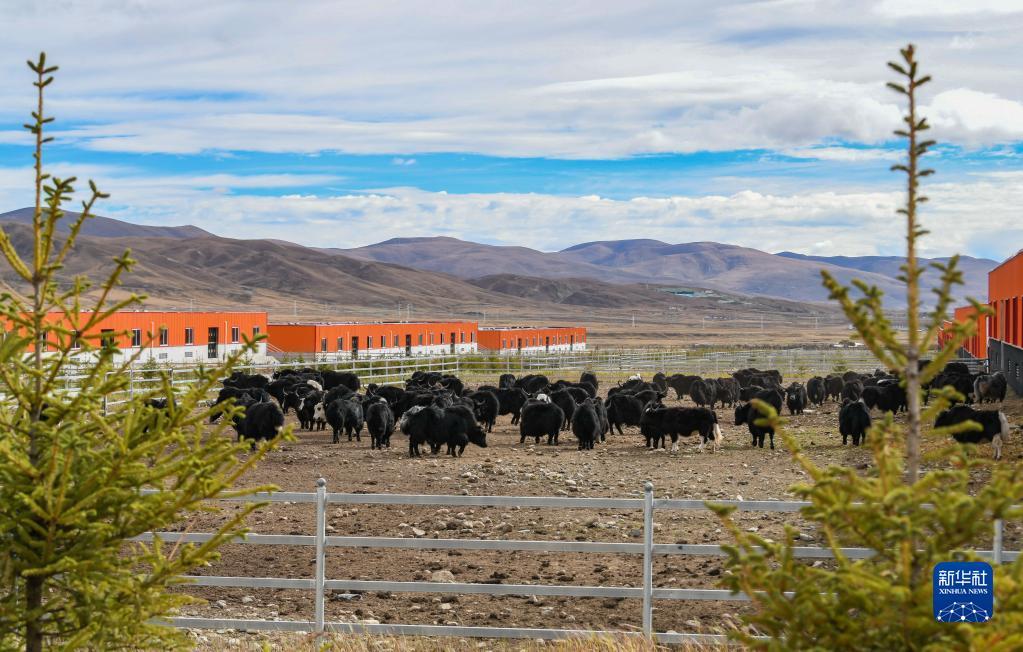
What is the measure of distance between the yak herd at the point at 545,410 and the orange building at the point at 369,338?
23.5 m

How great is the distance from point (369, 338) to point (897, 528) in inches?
2607

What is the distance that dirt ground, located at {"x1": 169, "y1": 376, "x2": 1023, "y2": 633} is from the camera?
10.4 metres

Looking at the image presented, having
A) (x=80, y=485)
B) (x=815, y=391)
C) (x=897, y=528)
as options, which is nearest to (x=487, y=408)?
(x=815, y=391)

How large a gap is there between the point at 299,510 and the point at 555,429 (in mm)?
10810

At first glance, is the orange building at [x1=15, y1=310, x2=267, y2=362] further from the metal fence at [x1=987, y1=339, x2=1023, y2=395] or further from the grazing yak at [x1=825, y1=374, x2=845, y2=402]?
the metal fence at [x1=987, y1=339, x2=1023, y2=395]

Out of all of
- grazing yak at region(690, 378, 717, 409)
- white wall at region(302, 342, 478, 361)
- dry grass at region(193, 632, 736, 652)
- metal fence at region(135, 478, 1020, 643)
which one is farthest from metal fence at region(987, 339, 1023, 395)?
dry grass at region(193, 632, 736, 652)

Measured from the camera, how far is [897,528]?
3.42m

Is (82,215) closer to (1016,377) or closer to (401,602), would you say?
(401,602)

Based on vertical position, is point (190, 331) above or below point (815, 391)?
above

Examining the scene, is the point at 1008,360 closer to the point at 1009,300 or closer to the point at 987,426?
the point at 1009,300

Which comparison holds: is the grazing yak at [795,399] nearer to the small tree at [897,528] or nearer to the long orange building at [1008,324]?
the long orange building at [1008,324]

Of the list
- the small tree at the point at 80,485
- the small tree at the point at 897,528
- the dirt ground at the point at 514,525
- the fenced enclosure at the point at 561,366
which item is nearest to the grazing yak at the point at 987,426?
the dirt ground at the point at 514,525

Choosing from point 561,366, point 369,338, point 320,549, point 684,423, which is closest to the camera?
point 320,549

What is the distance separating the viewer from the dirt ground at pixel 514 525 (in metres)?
10.4
